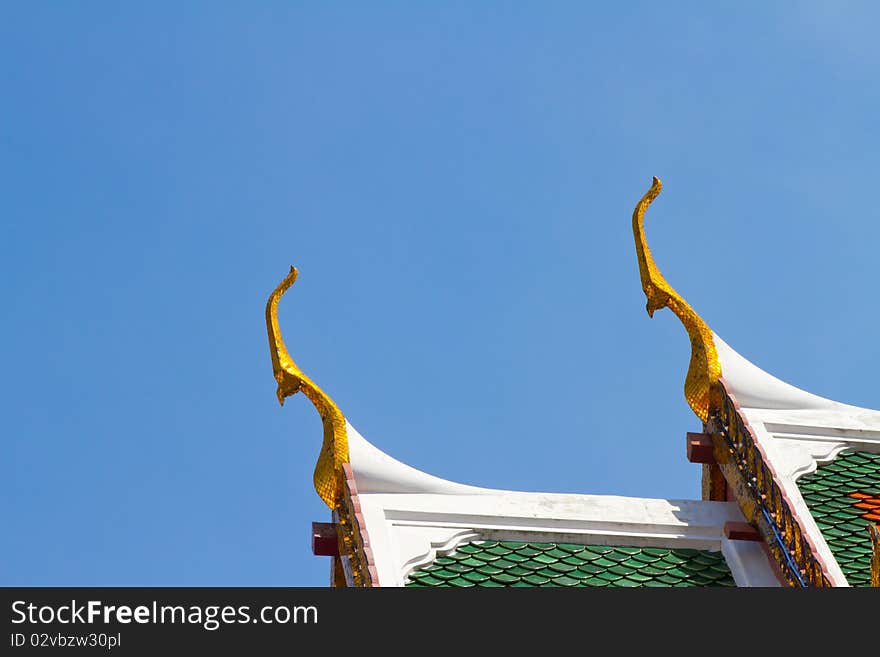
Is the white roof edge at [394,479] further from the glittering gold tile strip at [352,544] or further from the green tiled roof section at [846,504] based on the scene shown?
the green tiled roof section at [846,504]

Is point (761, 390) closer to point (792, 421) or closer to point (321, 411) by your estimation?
point (792, 421)

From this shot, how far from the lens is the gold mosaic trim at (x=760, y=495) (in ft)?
59.8

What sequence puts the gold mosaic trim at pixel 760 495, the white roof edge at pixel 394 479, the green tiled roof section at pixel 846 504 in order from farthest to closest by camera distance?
the white roof edge at pixel 394 479 < the green tiled roof section at pixel 846 504 < the gold mosaic trim at pixel 760 495

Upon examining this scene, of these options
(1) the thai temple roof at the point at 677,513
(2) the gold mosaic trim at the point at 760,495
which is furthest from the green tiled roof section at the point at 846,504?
(2) the gold mosaic trim at the point at 760,495

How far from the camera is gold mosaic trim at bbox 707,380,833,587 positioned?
1823 cm

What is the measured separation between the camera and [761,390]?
20.9 m

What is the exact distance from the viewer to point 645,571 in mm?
19016

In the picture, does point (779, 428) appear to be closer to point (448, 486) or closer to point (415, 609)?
point (448, 486)

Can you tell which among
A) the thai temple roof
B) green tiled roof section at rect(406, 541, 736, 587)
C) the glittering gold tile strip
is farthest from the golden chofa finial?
the glittering gold tile strip

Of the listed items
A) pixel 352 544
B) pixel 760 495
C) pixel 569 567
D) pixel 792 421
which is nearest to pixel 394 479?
pixel 352 544

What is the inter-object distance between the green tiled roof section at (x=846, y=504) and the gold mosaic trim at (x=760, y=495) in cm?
34

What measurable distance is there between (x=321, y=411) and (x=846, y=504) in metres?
4.96

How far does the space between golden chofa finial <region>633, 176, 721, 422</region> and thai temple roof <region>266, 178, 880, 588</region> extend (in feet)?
0.07

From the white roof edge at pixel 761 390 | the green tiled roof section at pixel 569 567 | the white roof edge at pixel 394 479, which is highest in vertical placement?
the white roof edge at pixel 761 390
